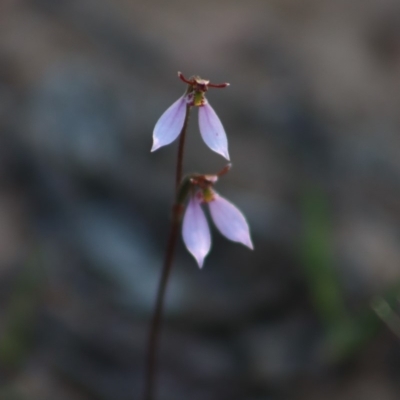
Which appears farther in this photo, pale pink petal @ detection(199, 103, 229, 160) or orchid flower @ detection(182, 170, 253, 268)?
orchid flower @ detection(182, 170, 253, 268)

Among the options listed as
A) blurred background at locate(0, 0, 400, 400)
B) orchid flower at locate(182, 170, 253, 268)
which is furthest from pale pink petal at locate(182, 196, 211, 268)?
blurred background at locate(0, 0, 400, 400)

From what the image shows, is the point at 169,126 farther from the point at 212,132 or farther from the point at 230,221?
the point at 230,221

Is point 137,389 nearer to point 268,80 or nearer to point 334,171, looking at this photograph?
point 334,171

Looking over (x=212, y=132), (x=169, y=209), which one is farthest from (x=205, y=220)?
(x=169, y=209)

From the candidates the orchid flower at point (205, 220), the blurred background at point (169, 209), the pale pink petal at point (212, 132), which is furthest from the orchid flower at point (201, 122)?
the blurred background at point (169, 209)

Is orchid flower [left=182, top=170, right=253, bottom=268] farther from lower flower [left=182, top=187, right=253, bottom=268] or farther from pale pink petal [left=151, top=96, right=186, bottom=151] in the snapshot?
pale pink petal [left=151, top=96, right=186, bottom=151]

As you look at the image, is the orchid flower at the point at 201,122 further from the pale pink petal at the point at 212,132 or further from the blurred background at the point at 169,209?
the blurred background at the point at 169,209
